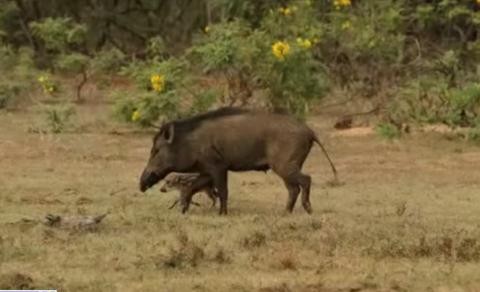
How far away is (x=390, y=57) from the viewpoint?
20516 mm

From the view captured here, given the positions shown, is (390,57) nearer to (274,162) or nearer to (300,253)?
(274,162)

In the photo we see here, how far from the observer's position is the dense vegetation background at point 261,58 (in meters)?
17.8

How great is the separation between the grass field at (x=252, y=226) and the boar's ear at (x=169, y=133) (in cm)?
64

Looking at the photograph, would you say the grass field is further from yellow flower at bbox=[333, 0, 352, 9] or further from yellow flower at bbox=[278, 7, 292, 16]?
yellow flower at bbox=[278, 7, 292, 16]

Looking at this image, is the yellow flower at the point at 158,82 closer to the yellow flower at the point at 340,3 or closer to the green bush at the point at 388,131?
the green bush at the point at 388,131

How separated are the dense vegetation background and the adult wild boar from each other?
518 cm

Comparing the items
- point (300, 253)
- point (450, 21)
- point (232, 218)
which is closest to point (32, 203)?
point (232, 218)

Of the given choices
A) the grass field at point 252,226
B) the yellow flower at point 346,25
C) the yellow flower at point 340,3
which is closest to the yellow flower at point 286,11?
the yellow flower at point 340,3

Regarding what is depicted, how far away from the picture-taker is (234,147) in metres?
11.9

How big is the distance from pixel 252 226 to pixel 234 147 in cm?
139

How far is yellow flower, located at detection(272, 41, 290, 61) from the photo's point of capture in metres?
17.0

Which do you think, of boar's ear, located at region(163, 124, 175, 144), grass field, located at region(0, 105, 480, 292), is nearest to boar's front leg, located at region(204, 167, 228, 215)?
grass field, located at region(0, 105, 480, 292)

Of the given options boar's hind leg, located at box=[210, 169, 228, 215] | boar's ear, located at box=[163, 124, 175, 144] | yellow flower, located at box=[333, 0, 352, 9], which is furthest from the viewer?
yellow flower, located at box=[333, 0, 352, 9]

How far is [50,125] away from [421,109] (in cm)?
515
